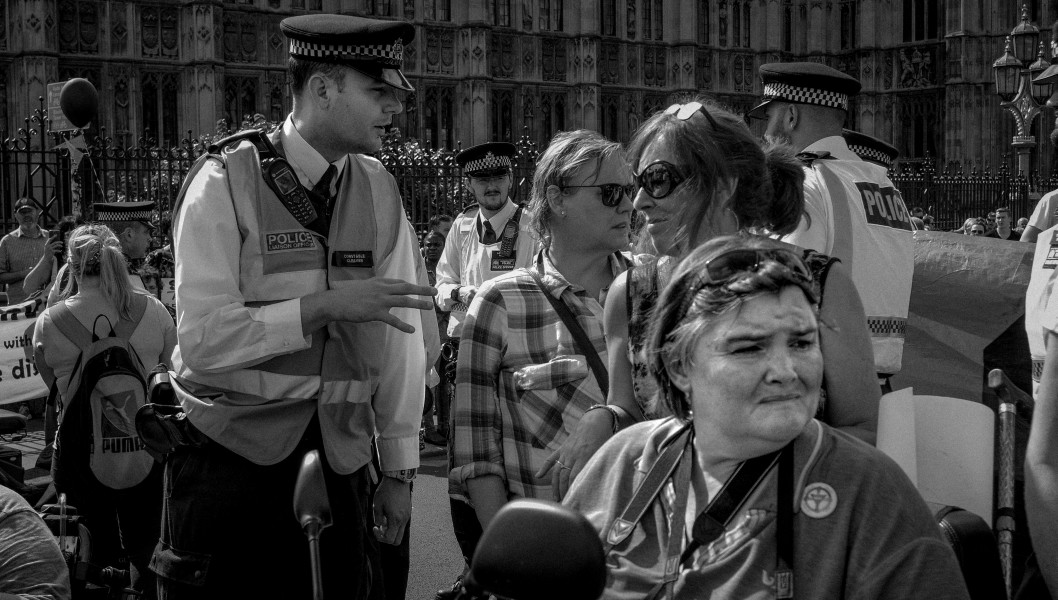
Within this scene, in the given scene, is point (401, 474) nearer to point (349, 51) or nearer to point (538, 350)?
point (538, 350)

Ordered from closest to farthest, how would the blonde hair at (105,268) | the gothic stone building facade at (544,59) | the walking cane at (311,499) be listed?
the walking cane at (311,499)
the blonde hair at (105,268)
the gothic stone building facade at (544,59)

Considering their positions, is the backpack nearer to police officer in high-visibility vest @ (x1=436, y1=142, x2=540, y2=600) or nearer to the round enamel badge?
police officer in high-visibility vest @ (x1=436, y1=142, x2=540, y2=600)

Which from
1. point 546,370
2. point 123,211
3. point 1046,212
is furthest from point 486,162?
point 546,370

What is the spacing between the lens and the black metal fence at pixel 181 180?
13.3m

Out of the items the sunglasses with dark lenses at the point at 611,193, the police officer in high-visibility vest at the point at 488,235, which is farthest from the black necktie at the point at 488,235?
the sunglasses with dark lenses at the point at 611,193

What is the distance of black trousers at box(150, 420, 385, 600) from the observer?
299 centimetres

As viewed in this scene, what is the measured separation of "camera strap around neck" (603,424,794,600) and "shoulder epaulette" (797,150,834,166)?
2.39 metres

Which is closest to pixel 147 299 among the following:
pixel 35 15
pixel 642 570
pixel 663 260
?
pixel 663 260

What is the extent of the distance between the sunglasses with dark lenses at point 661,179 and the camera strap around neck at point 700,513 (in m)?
0.79

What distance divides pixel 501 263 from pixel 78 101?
5.14 metres

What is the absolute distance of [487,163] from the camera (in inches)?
331

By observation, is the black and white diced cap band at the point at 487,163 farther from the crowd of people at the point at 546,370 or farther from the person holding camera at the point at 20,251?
the person holding camera at the point at 20,251

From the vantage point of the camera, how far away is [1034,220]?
763 cm

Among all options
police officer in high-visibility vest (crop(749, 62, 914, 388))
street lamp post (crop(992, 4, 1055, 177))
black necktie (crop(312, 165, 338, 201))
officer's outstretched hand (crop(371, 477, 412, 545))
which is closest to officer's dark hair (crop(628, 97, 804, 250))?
black necktie (crop(312, 165, 338, 201))
